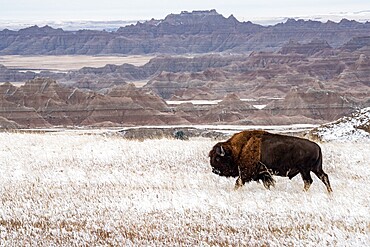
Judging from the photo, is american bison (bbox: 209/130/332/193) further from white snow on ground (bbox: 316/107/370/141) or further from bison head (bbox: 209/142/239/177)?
white snow on ground (bbox: 316/107/370/141)

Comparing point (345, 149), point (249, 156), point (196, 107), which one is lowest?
point (196, 107)

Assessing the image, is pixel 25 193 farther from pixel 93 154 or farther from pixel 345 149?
pixel 345 149

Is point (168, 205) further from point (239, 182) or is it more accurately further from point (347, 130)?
point (347, 130)

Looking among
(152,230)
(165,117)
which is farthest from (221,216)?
(165,117)

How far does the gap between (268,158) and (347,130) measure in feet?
38.0

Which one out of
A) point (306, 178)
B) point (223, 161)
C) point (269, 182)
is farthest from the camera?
point (223, 161)

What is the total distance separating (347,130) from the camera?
882 inches

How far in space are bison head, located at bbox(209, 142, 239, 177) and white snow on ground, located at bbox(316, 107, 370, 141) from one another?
1032 centimetres

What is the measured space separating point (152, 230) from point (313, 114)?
12709 centimetres

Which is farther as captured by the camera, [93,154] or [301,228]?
[93,154]

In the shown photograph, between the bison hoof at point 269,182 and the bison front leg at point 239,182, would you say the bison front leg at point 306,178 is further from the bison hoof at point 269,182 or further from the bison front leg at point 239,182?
the bison front leg at point 239,182

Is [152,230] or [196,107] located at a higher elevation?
[152,230]

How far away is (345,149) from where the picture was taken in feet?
55.3

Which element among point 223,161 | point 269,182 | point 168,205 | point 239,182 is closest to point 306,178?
point 269,182
